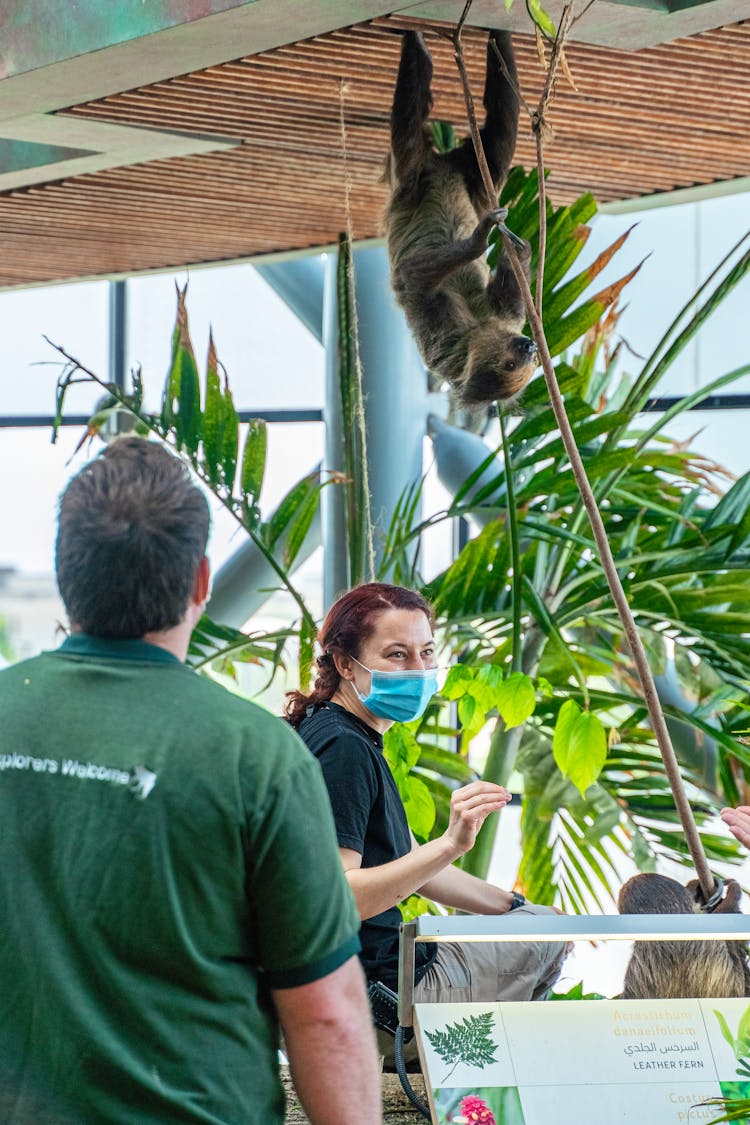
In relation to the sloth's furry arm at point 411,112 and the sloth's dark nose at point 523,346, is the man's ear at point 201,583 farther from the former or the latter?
the sloth's dark nose at point 523,346

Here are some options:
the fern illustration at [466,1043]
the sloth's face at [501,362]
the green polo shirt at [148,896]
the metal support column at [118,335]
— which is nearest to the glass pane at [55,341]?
the metal support column at [118,335]

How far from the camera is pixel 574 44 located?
122 inches

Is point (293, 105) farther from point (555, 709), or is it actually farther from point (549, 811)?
point (549, 811)

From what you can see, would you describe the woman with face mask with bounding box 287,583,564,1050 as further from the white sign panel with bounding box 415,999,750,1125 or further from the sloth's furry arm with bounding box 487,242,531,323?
the sloth's furry arm with bounding box 487,242,531,323

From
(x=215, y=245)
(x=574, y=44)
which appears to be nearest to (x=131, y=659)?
(x=574, y=44)

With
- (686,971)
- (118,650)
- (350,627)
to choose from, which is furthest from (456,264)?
(118,650)

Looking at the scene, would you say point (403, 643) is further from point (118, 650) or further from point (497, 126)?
point (497, 126)

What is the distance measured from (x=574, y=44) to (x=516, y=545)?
1183mm

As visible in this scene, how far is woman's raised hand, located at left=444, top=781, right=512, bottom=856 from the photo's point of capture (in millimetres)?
2146

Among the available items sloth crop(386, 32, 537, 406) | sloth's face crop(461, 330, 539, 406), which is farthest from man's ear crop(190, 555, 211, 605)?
sloth's face crop(461, 330, 539, 406)

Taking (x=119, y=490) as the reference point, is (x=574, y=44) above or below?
above

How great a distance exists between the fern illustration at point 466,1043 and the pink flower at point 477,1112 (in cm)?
5

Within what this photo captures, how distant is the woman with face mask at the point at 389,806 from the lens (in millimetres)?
2129

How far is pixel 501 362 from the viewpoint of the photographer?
334 cm
